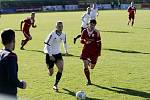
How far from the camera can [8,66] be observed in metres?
6.96

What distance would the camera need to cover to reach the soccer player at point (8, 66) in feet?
22.9

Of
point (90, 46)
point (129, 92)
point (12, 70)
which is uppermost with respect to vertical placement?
point (12, 70)

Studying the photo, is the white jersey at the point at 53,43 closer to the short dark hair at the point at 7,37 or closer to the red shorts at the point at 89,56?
the red shorts at the point at 89,56

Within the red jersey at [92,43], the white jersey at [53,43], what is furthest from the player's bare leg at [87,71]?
the white jersey at [53,43]

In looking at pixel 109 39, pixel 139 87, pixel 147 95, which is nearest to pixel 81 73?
pixel 139 87

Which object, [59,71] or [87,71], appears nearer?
[59,71]

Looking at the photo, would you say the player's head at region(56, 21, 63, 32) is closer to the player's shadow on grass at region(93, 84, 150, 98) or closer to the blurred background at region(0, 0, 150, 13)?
the player's shadow on grass at region(93, 84, 150, 98)

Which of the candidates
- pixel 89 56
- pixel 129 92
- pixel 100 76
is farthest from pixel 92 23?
pixel 100 76

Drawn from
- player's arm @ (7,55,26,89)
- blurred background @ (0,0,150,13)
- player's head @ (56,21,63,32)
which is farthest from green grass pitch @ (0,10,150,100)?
blurred background @ (0,0,150,13)

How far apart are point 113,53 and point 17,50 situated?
4975 mm

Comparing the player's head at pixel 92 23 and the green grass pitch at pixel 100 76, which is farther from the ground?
the player's head at pixel 92 23

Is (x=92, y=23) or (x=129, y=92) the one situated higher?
(x=92, y=23)

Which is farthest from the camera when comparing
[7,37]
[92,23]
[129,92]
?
[92,23]

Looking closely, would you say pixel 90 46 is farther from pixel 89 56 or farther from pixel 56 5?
pixel 56 5
